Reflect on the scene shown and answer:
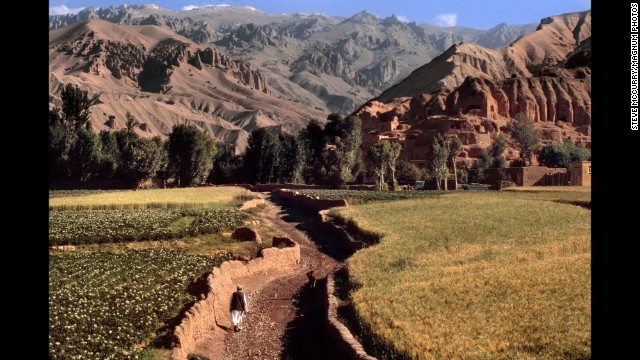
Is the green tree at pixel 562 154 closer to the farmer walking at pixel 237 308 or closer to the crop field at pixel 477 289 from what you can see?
the crop field at pixel 477 289

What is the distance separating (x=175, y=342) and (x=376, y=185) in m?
78.0

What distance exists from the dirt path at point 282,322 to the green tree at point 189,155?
197 ft

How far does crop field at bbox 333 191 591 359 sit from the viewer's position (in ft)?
52.9

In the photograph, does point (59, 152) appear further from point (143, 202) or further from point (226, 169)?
point (143, 202)

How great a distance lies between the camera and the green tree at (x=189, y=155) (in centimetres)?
10062

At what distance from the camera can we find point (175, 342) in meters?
19.9

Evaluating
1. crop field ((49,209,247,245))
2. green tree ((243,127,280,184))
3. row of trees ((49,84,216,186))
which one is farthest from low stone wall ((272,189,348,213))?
row of trees ((49,84,216,186))

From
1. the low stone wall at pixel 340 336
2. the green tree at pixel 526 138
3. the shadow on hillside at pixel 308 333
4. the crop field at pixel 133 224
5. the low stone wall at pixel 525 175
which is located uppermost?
the green tree at pixel 526 138

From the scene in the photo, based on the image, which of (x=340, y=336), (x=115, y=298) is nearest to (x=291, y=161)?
(x=115, y=298)

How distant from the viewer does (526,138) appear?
127562 mm

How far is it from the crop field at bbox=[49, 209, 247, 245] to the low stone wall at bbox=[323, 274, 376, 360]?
22.2 metres

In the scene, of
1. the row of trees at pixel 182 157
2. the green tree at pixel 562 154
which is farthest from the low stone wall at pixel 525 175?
the green tree at pixel 562 154
